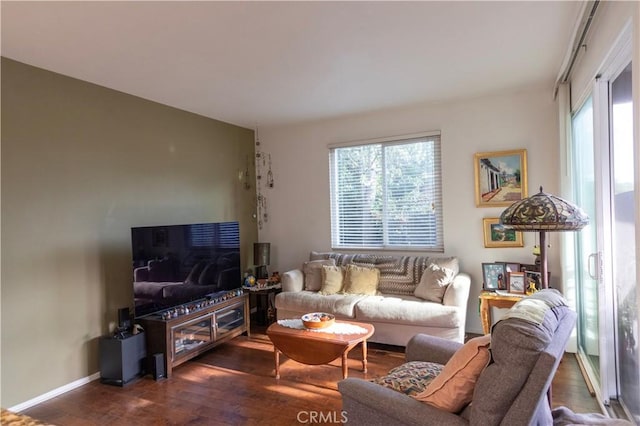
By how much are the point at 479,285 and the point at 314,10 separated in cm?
331

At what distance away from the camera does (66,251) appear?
119 inches

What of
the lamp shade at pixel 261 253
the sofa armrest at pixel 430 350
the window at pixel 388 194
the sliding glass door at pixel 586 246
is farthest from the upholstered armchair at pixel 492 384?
the lamp shade at pixel 261 253

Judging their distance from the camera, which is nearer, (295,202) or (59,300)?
(59,300)

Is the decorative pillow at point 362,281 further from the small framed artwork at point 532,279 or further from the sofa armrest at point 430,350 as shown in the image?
the sofa armrest at point 430,350

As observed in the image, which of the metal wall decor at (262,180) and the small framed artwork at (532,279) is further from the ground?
the metal wall decor at (262,180)

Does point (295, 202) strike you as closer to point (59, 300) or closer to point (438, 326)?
point (438, 326)

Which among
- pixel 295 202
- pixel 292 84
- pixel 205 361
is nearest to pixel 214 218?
pixel 295 202

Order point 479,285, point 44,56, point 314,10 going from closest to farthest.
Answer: point 314,10 < point 44,56 < point 479,285

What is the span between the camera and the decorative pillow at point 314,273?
4336mm

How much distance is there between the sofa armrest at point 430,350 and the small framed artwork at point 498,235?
6.67 ft

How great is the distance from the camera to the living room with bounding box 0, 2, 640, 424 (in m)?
2.74

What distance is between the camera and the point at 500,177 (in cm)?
399

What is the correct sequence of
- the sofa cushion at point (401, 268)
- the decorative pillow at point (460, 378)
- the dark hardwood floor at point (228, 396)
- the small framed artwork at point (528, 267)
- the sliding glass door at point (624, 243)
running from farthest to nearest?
the sofa cushion at point (401, 268) → the small framed artwork at point (528, 267) → the dark hardwood floor at point (228, 396) → the sliding glass door at point (624, 243) → the decorative pillow at point (460, 378)

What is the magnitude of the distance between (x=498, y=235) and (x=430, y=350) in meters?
2.19
